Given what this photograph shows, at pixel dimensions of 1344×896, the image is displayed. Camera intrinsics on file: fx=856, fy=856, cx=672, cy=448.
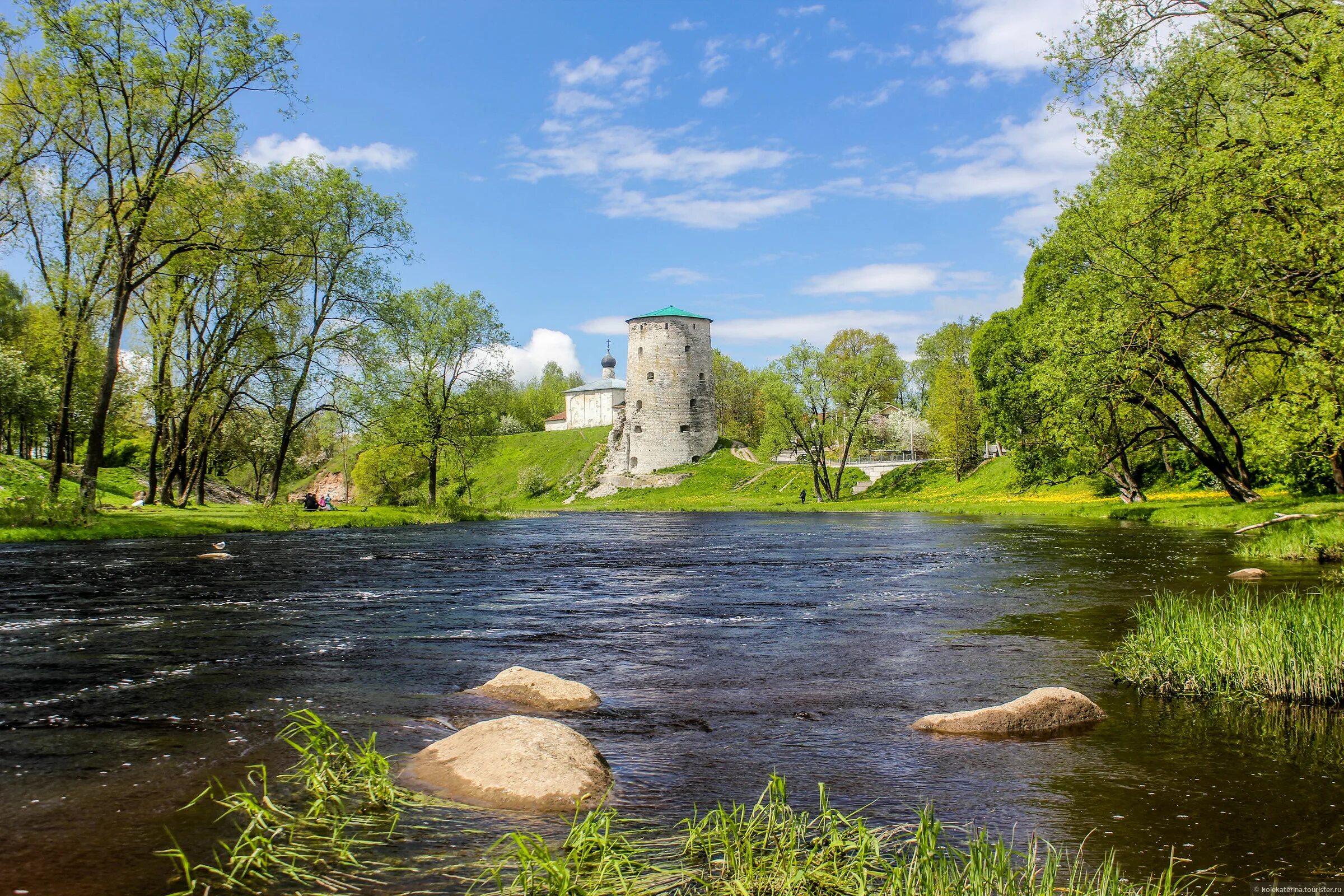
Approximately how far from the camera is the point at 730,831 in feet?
16.7

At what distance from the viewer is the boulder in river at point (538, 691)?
8266 mm

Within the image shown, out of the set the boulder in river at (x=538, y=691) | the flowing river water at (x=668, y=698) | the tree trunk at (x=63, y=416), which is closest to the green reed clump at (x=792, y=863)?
the flowing river water at (x=668, y=698)

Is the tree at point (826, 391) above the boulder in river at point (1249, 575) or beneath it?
above

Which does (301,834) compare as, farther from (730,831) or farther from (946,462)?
(946,462)

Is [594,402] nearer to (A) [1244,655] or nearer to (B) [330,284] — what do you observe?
(B) [330,284]

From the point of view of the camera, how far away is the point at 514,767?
597cm

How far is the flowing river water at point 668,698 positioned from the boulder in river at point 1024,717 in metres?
0.22

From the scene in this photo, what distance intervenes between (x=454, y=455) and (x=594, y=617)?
128ft

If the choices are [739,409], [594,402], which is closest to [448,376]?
[739,409]

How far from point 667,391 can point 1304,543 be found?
73.3m

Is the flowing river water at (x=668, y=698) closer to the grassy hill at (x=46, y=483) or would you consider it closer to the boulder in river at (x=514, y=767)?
the boulder in river at (x=514, y=767)

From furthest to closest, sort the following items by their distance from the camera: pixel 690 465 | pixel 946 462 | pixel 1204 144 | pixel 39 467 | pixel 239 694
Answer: pixel 690 465
pixel 946 462
pixel 39 467
pixel 1204 144
pixel 239 694

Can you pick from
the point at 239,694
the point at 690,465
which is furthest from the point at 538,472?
the point at 239,694

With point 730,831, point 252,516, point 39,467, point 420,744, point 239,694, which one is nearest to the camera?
point 730,831
